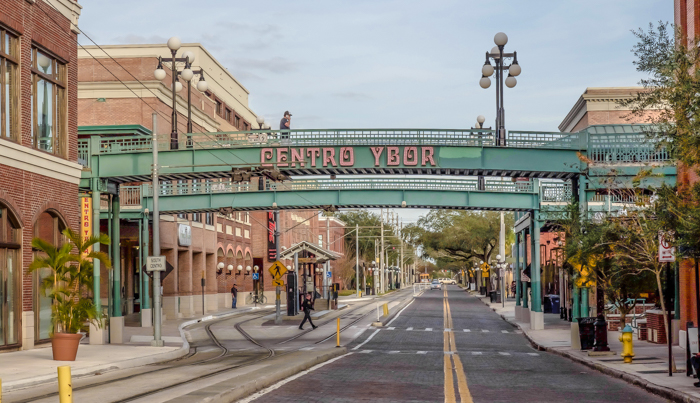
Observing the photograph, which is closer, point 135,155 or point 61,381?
point 61,381

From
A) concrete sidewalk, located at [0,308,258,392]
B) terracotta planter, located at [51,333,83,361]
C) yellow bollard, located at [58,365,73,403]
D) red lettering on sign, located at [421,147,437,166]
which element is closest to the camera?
yellow bollard, located at [58,365,73,403]

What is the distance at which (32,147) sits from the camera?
25.0m

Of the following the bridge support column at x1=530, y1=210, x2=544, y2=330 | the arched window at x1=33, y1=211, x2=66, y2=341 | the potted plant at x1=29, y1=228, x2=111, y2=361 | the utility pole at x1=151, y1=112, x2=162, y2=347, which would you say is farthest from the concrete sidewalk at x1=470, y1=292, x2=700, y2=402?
the arched window at x1=33, y1=211, x2=66, y2=341

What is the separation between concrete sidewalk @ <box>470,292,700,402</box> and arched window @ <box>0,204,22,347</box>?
15.7 metres

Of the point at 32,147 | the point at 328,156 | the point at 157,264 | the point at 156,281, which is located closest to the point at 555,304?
the point at 328,156

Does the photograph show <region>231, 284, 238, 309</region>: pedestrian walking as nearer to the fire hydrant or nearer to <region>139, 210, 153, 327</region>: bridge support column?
<region>139, 210, 153, 327</region>: bridge support column

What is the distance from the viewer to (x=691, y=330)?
58.3ft

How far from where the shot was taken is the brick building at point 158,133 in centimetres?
4425

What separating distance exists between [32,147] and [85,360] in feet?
24.7

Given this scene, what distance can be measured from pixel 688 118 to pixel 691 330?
5719 mm

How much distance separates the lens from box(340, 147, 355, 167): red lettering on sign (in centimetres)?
2925

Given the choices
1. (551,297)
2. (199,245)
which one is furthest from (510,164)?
(199,245)

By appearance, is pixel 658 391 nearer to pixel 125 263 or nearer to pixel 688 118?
pixel 688 118

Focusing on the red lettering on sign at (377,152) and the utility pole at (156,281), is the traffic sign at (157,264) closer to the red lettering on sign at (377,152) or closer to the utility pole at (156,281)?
the utility pole at (156,281)
